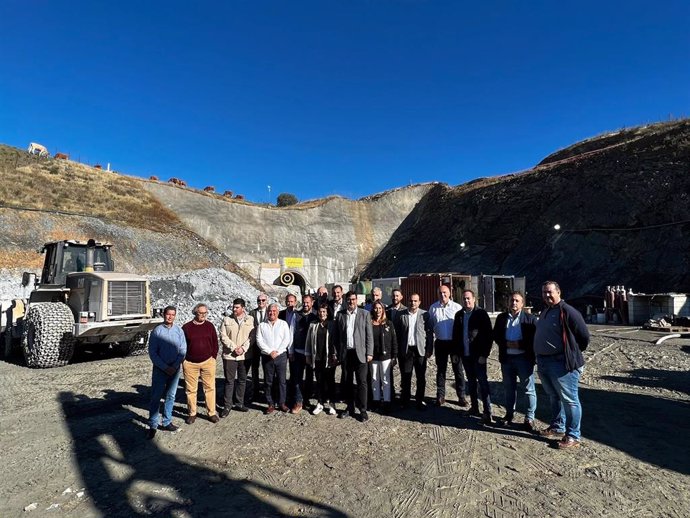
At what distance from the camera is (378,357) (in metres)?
5.73

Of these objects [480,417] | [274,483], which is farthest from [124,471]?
[480,417]

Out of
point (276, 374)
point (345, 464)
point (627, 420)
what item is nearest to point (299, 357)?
point (276, 374)

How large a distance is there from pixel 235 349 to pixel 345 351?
155cm

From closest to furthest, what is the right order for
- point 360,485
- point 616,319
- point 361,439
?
point 360,485
point 361,439
point 616,319

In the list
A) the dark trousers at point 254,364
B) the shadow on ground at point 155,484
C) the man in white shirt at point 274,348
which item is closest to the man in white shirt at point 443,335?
the man in white shirt at point 274,348

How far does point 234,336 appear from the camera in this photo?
19.1ft

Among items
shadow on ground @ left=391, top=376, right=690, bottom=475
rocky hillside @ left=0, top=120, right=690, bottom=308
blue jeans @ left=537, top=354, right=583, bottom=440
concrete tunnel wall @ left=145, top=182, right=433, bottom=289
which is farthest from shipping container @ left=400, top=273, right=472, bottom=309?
concrete tunnel wall @ left=145, top=182, right=433, bottom=289

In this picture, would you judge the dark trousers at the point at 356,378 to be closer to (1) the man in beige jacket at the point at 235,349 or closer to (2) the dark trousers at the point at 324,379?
(2) the dark trousers at the point at 324,379

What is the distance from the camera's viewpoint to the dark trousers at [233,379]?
5.80 m

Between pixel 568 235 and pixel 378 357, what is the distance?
75.5 feet

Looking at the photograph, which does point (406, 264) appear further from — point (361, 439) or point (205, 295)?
point (361, 439)

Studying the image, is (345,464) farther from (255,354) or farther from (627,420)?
(627,420)

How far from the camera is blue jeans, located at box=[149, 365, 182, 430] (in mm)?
5094

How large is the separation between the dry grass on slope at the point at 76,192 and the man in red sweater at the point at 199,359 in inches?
895
